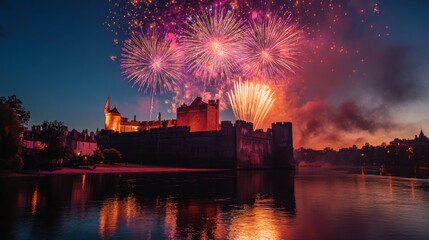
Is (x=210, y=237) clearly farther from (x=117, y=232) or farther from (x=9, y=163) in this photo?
(x=9, y=163)

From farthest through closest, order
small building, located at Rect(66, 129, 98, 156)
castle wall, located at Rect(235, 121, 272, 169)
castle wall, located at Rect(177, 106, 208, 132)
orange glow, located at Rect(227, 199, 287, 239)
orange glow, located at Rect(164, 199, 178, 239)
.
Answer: castle wall, located at Rect(177, 106, 208, 132) < small building, located at Rect(66, 129, 98, 156) < castle wall, located at Rect(235, 121, 272, 169) < orange glow, located at Rect(164, 199, 178, 239) < orange glow, located at Rect(227, 199, 287, 239)

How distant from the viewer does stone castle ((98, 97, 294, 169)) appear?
2694 inches

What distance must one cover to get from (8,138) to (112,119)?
7555 centimetres

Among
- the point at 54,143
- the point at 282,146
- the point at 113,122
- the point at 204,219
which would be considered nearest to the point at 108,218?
the point at 204,219

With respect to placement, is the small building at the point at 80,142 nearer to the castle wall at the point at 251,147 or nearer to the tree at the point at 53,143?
the tree at the point at 53,143

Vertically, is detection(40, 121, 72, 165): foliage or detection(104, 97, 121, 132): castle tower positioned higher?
detection(104, 97, 121, 132): castle tower

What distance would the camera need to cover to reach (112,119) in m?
102

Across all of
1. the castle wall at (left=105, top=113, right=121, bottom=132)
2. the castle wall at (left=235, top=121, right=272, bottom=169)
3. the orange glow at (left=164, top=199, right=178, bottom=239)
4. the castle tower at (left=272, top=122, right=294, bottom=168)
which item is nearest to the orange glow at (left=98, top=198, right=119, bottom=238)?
the orange glow at (left=164, top=199, right=178, bottom=239)

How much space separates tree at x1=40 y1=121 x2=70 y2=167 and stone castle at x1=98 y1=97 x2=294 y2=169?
28.5 metres

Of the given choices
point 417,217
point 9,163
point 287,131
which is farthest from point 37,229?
point 287,131

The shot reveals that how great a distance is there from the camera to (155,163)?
7406 cm

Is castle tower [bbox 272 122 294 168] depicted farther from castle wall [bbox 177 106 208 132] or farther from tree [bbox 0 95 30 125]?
tree [bbox 0 95 30 125]

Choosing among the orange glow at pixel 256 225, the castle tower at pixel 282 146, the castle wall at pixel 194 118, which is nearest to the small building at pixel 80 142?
the castle wall at pixel 194 118

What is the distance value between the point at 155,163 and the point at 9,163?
152 ft
